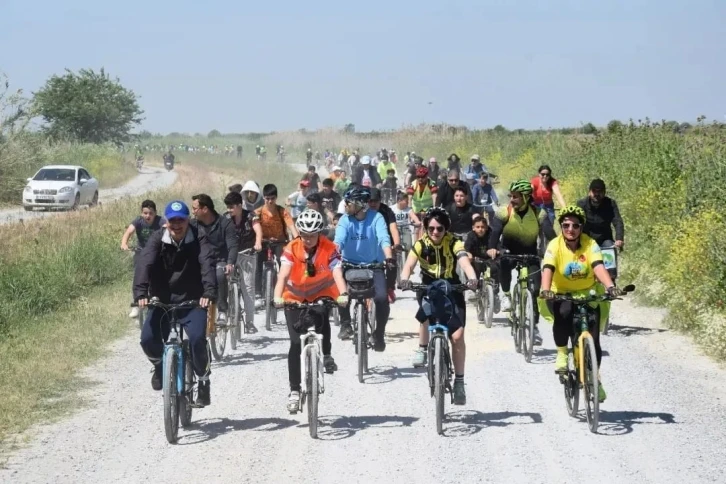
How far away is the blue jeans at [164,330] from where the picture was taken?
33.7ft

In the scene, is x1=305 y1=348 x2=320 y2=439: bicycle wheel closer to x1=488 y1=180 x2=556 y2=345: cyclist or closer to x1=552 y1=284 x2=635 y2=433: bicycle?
x1=552 y1=284 x2=635 y2=433: bicycle

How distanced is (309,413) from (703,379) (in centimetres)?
488

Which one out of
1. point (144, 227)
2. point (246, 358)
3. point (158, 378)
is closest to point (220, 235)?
point (246, 358)

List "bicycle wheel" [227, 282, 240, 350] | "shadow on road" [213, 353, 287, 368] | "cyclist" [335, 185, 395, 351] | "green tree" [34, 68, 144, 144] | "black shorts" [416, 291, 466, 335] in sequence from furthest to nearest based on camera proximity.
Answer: "green tree" [34, 68, 144, 144]
"bicycle wheel" [227, 282, 240, 350]
"shadow on road" [213, 353, 287, 368]
"cyclist" [335, 185, 395, 351]
"black shorts" [416, 291, 466, 335]

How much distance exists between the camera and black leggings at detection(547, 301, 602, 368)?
34.4 feet

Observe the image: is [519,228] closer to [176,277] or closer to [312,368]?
[312,368]

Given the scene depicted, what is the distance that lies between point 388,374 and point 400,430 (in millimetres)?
2911

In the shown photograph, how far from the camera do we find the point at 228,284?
1520 cm

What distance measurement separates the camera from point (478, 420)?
35.3 ft

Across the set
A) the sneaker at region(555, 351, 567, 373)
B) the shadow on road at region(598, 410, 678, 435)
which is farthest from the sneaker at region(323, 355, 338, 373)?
the shadow on road at region(598, 410, 678, 435)

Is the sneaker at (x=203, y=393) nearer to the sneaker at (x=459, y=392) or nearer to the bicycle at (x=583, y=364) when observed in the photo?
the sneaker at (x=459, y=392)

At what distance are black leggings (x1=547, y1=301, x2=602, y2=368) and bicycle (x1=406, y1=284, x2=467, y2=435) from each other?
2.80 ft

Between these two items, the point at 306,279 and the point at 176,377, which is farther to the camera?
the point at 306,279

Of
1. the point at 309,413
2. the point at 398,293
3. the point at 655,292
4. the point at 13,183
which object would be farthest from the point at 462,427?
the point at 13,183
